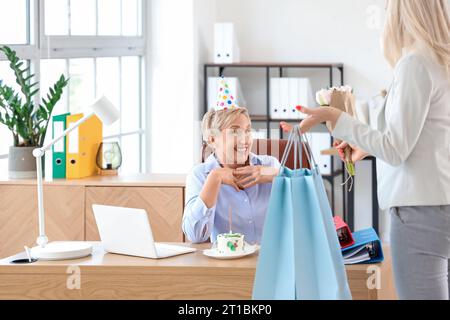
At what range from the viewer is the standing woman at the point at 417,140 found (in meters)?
1.99

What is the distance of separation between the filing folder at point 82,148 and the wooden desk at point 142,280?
4.49ft

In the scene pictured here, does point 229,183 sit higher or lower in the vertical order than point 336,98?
lower

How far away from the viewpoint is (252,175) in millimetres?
2693

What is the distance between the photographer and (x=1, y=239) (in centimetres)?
344

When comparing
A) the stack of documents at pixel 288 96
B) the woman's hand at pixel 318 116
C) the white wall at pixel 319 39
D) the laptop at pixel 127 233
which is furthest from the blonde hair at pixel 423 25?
the white wall at pixel 319 39

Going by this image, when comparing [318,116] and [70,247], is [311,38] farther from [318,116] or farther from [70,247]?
[318,116]

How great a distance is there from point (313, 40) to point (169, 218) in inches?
105

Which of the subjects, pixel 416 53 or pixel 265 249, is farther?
pixel 416 53

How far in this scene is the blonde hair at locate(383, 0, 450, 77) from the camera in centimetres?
201

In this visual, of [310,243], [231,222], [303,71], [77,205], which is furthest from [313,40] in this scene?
[310,243]

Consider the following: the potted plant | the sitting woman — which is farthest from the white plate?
the potted plant

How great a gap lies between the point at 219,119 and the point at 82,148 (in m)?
1.09

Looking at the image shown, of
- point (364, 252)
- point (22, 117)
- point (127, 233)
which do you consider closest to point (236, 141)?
point (127, 233)
